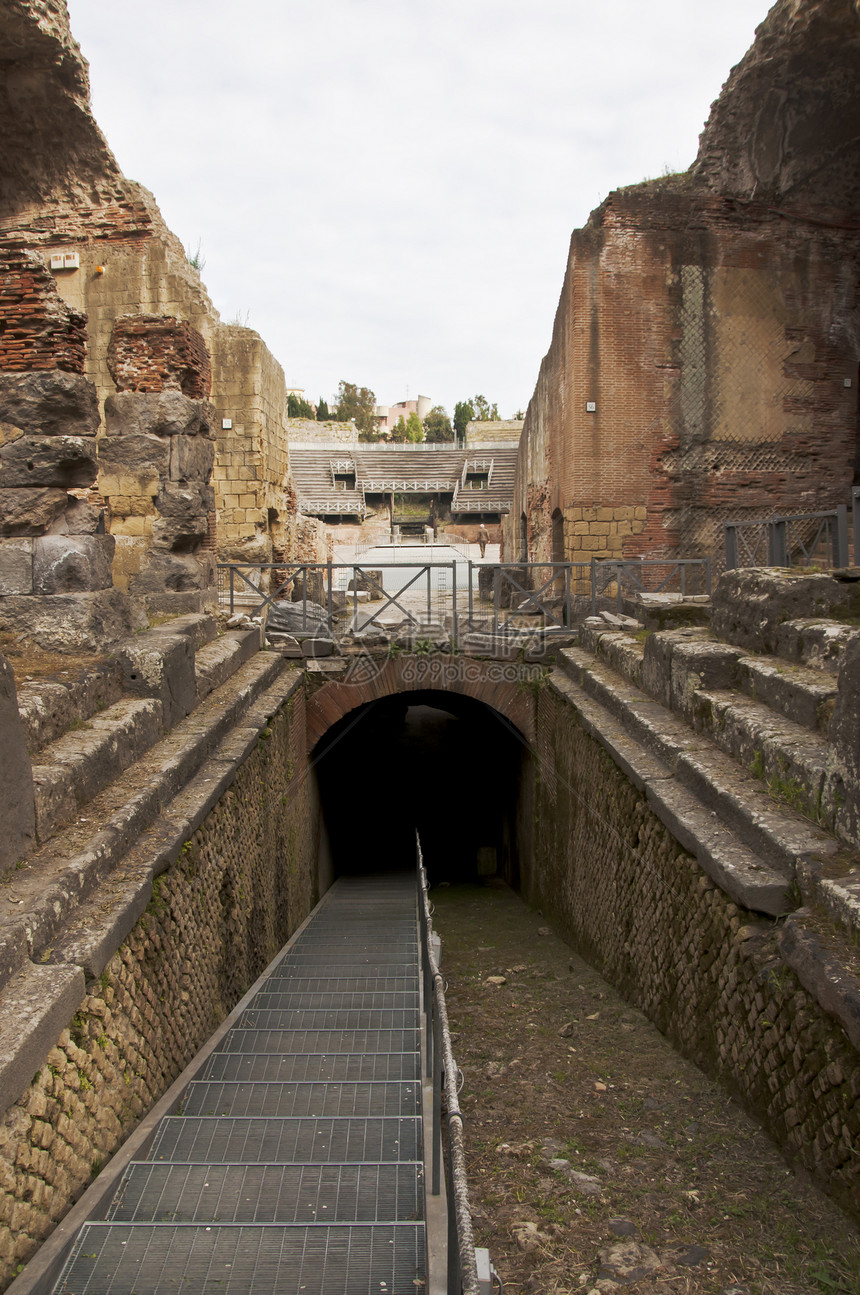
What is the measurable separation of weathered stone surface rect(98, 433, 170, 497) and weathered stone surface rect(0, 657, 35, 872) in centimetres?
577

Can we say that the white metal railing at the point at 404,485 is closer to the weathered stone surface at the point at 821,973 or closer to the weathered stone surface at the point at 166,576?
the weathered stone surface at the point at 166,576

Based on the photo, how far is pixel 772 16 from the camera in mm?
10992

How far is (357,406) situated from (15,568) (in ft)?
217

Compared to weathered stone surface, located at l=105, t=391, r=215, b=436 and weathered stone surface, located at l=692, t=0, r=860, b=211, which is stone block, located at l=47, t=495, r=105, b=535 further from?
weathered stone surface, located at l=692, t=0, r=860, b=211

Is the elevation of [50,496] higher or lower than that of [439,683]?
higher

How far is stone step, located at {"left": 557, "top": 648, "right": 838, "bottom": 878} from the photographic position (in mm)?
3605

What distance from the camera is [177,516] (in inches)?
342

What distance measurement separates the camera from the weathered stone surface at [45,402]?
5.68m

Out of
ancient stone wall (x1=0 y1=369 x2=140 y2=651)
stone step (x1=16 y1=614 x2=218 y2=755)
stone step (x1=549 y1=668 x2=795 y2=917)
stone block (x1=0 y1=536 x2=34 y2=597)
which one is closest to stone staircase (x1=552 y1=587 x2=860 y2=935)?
stone step (x1=549 y1=668 x2=795 y2=917)

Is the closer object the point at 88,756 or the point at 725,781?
the point at 88,756

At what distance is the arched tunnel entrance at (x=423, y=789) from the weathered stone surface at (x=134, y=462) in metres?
3.64

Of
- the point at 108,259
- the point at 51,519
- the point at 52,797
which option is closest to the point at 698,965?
the point at 52,797

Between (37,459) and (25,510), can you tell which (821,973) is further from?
(37,459)

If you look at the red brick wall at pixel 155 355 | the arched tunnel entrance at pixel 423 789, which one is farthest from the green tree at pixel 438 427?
the red brick wall at pixel 155 355
